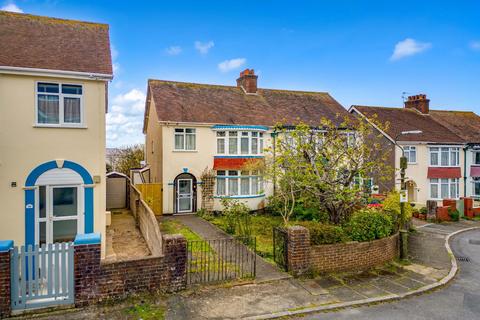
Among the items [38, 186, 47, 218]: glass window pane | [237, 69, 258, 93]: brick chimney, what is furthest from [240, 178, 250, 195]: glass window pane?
[38, 186, 47, 218]: glass window pane

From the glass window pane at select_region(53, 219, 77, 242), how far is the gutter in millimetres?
4213

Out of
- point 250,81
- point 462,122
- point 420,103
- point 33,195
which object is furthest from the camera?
point 462,122

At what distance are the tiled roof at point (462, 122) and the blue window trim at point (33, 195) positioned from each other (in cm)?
2765

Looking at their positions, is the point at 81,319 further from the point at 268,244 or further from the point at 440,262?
the point at 440,262

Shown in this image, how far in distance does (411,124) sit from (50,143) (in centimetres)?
2585

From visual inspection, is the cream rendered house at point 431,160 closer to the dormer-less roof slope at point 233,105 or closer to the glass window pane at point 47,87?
the dormer-less roof slope at point 233,105

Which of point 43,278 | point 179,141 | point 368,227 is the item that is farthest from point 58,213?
point 179,141

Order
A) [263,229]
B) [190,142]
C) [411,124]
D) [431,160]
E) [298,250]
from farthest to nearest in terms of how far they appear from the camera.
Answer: [411,124] → [431,160] → [190,142] → [263,229] → [298,250]

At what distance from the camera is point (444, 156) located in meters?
25.1

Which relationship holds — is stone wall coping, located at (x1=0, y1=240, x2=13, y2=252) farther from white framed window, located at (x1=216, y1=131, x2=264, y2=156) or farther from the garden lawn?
white framed window, located at (x1=216, y1=131, x2=264, y2=156)

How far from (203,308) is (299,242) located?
3234mm

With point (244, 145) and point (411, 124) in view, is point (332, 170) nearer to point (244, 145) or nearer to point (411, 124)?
point (244, 145)

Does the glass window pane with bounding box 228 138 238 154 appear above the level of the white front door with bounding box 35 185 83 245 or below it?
above

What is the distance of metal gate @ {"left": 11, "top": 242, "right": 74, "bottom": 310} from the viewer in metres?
6.73
